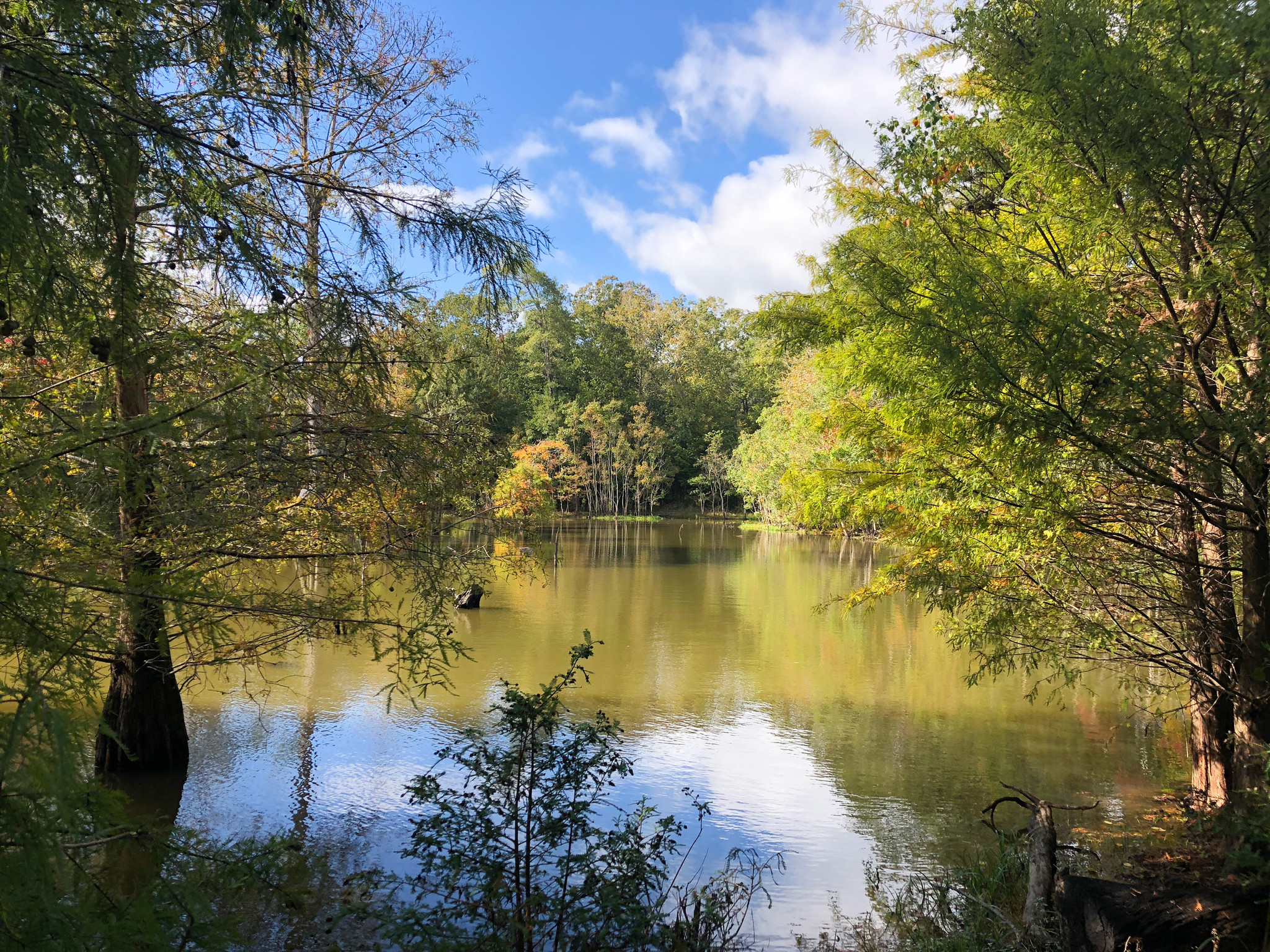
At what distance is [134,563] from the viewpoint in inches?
96.8

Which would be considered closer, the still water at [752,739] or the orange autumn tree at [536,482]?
the still water at [752,739]

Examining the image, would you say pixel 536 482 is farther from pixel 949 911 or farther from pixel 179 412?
pixel 179 412

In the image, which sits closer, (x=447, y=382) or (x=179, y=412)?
(x=179, y=412)

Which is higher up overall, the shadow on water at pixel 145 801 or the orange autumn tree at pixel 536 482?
the orange autumn tree at pixel 536 482

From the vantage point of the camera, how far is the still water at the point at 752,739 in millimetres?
5762

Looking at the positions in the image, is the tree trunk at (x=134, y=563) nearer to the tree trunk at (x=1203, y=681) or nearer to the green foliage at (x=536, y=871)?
the green foliage at (x=536, y=871)

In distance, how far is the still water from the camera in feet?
18.9

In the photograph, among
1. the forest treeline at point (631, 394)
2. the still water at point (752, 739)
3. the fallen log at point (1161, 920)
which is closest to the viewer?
the fallen log at point (1161, 920)

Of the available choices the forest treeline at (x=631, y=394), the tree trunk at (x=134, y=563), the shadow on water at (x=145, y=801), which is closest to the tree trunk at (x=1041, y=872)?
the tree trunk at (x=134, y=563)

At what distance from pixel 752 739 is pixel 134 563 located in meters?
6.73

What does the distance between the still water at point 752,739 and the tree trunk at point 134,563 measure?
507 mm

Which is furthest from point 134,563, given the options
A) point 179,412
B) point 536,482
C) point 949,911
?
point 536,482

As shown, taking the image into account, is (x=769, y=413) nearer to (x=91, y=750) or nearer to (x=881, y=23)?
(x=881, y=23)

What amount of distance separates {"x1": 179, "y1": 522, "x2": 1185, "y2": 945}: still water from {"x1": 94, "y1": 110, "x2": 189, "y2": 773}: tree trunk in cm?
51
